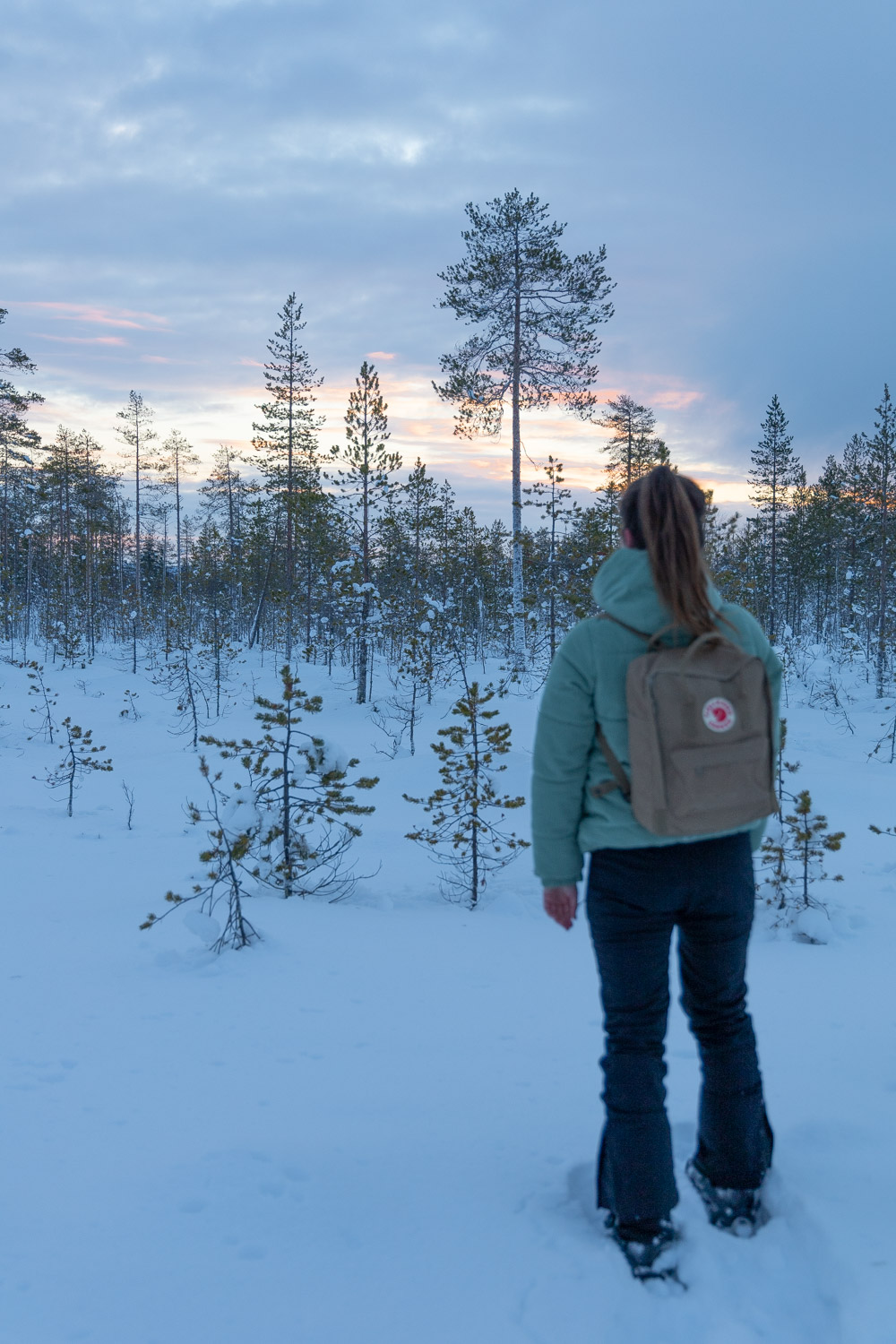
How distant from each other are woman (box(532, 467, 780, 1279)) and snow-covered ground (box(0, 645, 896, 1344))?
0.23 metres

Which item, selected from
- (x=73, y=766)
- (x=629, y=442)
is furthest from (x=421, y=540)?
(x=73, y=766)

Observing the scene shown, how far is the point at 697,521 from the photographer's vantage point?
84.3 inches

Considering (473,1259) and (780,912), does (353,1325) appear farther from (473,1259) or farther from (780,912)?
(780,912)

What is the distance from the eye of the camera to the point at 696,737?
195 centimetres

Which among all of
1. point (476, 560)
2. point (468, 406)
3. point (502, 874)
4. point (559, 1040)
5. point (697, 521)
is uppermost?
point (468, 406)

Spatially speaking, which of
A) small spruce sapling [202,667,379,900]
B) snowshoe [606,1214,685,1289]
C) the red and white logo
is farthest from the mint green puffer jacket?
small spruce sapling [202,667,379,900]

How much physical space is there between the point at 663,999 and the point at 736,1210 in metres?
0.71

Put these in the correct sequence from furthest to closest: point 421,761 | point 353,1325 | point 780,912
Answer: point 421,761 → point 780,912 → point 353,1325

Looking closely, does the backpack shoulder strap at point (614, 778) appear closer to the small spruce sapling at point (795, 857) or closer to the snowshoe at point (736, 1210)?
the snowshoe at point (736, 1210)

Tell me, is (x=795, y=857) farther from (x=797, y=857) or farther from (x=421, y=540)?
(x=421, y=540)

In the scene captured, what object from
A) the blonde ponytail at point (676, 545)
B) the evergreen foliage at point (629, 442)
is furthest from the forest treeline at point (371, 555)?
the blonde ponytail at point (676, 545)

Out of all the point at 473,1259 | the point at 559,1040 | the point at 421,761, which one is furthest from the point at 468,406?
the point at 473,1259

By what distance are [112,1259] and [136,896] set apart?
441 centimetres

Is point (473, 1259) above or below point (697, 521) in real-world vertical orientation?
below
